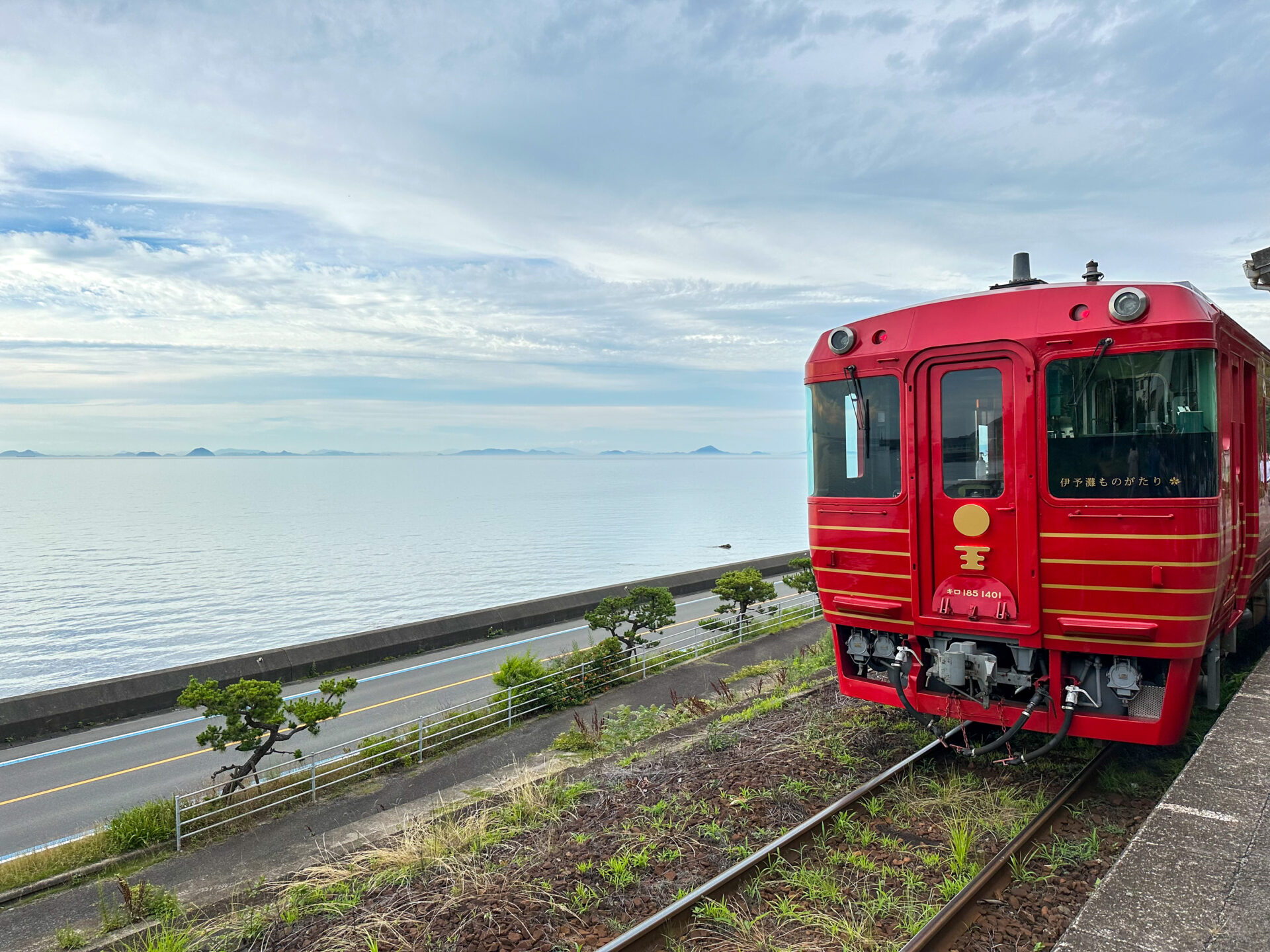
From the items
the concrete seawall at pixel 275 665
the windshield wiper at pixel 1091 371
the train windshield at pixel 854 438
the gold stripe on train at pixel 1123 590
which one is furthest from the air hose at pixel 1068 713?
the concrete seawall at pixel 275 665

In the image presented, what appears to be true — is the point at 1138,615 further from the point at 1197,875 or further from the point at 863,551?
the point at 1197,875

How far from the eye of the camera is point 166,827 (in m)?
9.63

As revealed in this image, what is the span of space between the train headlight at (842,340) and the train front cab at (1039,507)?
76mm

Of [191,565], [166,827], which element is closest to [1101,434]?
[166,827]

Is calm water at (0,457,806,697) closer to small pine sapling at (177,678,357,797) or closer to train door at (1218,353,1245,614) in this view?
small pine sapling at (177,678,357,797)

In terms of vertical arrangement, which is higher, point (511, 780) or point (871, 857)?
point (871, 857)

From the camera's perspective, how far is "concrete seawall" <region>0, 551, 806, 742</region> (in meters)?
15.5

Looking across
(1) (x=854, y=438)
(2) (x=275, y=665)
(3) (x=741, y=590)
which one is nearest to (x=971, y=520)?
(1) (x=854, y=438)

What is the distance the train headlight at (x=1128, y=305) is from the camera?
19.7 feet

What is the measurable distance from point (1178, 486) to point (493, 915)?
5.61 m

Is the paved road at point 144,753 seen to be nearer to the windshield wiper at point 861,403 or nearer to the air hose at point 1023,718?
the windshield wiper at point 861,403

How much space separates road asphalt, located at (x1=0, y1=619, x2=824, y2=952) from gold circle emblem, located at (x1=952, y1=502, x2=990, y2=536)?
523 cm

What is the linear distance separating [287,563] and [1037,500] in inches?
2443

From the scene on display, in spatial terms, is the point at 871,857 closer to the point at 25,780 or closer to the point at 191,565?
the point at 25,780
